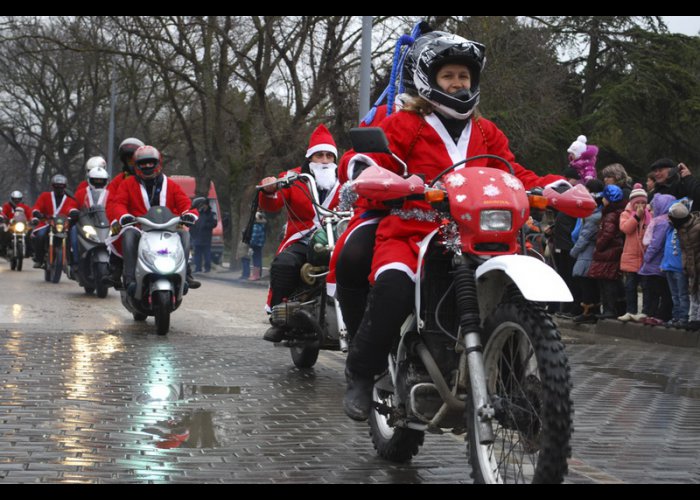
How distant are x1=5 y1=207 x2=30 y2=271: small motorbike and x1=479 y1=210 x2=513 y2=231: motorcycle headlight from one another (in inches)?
913

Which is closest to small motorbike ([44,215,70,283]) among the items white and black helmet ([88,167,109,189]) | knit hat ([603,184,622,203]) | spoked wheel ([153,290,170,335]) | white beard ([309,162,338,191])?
white and black helmet ([88,167,109,189])

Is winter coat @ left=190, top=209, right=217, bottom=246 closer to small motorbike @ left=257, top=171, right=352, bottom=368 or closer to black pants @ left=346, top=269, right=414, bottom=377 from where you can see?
small motorbike @ left=257, top=171, right=352, bottom=368

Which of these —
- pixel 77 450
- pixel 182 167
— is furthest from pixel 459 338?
pixel 182 167

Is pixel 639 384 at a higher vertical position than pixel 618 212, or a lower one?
lower

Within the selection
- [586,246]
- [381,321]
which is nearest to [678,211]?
[586,246]

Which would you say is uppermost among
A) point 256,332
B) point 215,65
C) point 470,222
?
point 215,65

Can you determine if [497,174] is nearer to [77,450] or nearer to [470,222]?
[470,222]

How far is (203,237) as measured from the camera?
98.8ft

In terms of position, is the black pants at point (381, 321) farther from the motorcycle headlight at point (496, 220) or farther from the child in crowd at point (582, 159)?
the child in crowd at point (582, 159)

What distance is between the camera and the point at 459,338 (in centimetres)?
475

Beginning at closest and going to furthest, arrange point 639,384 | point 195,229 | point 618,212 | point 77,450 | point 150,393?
point 77,450
point 150,393
point 639,384
point 618,212
point 195,229

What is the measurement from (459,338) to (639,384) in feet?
15.9

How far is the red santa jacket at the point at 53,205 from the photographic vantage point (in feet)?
69.7

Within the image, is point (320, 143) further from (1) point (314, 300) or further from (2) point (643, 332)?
(2) point (643, 332)
